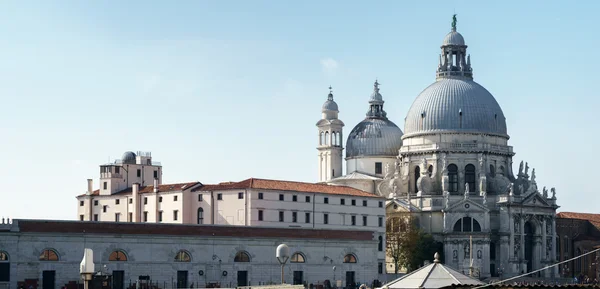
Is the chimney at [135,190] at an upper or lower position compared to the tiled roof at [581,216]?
upper

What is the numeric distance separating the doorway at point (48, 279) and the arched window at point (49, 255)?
89 centimetres

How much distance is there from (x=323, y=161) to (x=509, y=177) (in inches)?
810

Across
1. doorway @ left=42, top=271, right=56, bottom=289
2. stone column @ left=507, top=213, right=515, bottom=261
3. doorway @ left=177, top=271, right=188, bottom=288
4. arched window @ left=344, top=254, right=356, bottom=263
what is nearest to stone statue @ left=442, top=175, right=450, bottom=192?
stone column @ left=507, top=213, right=515, bottom=261

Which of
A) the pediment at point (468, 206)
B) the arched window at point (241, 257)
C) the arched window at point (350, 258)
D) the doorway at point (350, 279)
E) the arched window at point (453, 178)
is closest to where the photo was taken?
the arched window at point (241, 257)

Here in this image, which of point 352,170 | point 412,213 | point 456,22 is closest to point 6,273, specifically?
point 412,213

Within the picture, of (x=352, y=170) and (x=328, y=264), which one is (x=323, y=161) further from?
(x=328, y=264)

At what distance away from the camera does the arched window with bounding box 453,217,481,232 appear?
123 m

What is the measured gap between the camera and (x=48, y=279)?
3071 inches

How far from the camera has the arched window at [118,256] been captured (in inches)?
3191

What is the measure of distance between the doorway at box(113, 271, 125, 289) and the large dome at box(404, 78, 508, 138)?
5682 centimetres

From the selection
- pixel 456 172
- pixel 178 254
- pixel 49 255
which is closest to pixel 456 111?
pixel 456 172

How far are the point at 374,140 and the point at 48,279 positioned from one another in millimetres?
64725

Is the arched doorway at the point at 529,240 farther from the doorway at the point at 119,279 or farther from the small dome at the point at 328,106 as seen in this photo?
the doorway at the point at 119,279

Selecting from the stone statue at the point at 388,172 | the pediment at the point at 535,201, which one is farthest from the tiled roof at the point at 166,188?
the pediment at the point at 535,201
